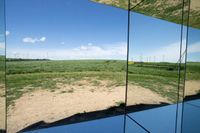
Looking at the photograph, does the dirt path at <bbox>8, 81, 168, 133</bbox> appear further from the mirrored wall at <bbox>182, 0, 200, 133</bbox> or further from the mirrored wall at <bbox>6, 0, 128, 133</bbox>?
the mirrored wall at <bbox>182, 0, 200, 133</bbox>

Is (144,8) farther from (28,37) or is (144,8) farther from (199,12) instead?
(28,37)

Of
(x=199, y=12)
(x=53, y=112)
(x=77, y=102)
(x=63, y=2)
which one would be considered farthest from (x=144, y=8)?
(x=63, y=2)

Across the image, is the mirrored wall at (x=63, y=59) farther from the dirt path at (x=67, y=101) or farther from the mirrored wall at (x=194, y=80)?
the mirrored wall at (x=194, y=80)

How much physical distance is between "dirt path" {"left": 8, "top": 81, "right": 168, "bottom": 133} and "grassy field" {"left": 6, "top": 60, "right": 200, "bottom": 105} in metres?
0.50

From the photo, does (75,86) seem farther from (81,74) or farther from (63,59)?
(63,59)

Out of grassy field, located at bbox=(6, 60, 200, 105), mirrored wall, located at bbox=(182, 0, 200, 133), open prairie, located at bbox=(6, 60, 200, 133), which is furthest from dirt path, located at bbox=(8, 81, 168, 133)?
mirrored wall, located at bbox=(182, 0, 200, 133)

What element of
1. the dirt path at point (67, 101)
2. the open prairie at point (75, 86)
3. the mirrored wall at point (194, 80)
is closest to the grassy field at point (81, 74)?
the open prairie at point (75, 86)

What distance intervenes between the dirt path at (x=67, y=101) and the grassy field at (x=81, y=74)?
1.62ft

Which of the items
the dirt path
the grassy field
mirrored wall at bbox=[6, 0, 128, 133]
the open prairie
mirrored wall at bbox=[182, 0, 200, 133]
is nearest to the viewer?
mirrored wall at bbox=[182, 0, 200, 133]

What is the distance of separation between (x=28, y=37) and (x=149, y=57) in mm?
8250

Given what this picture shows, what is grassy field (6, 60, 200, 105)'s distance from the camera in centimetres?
956

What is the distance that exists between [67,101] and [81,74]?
3.29m

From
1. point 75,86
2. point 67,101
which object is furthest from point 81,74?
point 67,101

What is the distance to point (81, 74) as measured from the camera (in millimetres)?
12227
